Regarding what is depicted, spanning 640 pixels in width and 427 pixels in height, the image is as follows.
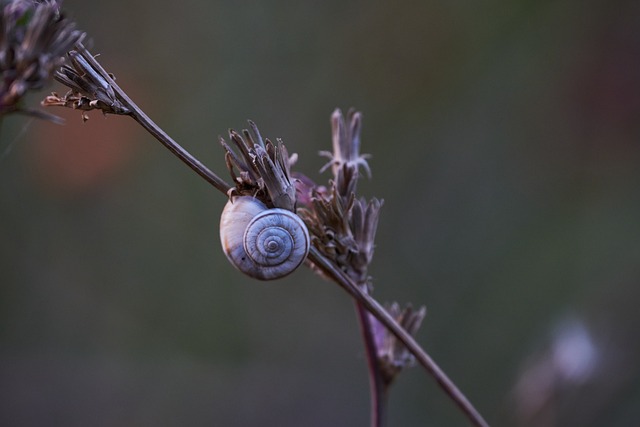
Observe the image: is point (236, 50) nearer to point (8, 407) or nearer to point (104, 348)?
point (104, 348)

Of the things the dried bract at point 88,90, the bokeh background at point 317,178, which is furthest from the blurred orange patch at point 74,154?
the dried bract at point 88,90

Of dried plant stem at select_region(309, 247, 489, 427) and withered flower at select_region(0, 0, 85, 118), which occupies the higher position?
dried plant stem at select_region(309, 247, 489, 427)

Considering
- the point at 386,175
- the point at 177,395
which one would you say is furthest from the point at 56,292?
the point at 386,175

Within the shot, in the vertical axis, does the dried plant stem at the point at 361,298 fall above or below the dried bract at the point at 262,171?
below

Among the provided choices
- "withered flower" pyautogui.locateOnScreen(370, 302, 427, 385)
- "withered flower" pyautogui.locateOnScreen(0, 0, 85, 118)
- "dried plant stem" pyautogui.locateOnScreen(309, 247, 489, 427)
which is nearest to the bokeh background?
"withered flower" pyautogui.locateOnScreen(370, 302, 427, 385)

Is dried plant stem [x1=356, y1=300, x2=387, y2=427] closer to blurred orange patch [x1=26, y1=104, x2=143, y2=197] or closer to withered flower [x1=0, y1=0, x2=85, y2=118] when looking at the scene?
withered flower [x1=0, y1=0, x2=85, y2=118]

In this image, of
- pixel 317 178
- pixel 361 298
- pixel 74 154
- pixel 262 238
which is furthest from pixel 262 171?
pixel 74 154

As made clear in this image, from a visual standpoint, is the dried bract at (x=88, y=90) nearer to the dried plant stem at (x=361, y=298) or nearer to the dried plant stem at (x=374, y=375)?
the dried plant stem at (x=361, y=298)
